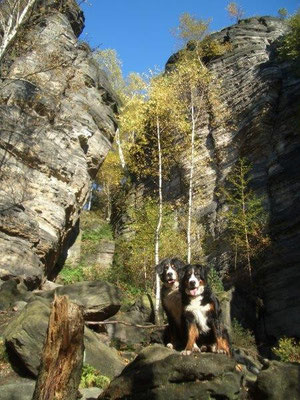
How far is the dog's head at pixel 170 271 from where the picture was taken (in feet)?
19.3

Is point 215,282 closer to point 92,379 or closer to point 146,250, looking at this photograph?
point 146,250

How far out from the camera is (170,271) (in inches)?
233

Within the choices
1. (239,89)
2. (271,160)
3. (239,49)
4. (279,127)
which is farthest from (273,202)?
→ (239,49)

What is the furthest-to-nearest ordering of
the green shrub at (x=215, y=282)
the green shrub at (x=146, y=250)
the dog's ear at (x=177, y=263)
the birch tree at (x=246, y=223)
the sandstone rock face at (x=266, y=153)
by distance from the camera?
the green shrub at (x=146, y=250) < the birch tree at (x=246, y=223) < the green shrub at (x=215, y=282) < the sandstone rock face at (x=266, y=153) < the dog's ear at (x=177, y=263)

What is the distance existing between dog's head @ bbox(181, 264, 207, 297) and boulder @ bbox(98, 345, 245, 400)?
80 centimetres

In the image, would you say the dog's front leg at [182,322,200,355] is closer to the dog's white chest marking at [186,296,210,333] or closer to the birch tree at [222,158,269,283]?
the dog's white chest marking at [186,296,210,333]

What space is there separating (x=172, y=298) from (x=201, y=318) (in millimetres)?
826

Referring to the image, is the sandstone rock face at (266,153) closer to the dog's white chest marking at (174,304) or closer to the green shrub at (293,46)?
the green shrub at (293,46)

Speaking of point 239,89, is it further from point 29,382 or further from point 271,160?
point 29,382

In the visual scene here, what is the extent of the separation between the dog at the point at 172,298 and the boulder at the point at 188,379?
0.53 m

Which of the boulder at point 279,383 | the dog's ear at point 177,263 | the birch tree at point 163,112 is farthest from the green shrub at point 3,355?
the birch tree at point 163,112

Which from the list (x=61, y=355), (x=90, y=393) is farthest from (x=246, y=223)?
(x=61, y=355)

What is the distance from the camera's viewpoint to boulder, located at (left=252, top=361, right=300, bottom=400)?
493cm

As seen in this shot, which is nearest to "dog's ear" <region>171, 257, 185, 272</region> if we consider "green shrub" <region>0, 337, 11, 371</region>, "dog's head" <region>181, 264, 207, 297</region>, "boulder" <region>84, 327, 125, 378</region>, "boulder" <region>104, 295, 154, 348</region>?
"dog's head" <region>181, 264, 207, 297</region>
